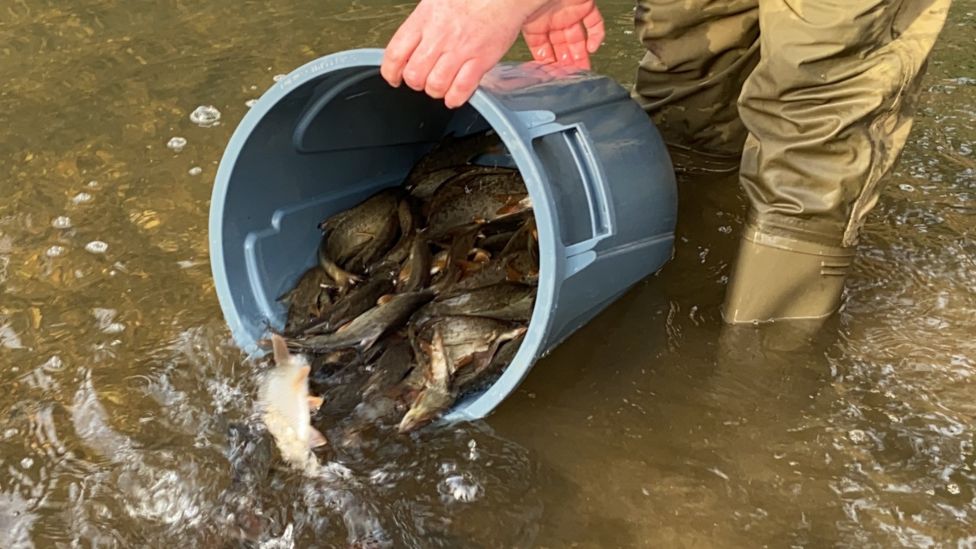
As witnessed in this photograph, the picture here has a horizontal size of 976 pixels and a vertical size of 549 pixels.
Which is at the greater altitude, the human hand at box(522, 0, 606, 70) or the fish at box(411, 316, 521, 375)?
the human hand at box(522, 0, 606, 70)

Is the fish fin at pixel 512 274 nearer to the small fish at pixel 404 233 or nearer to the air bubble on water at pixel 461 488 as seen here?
the small fish at pixel 404 233

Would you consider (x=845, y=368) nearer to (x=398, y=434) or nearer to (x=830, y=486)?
(x=830, y=486)

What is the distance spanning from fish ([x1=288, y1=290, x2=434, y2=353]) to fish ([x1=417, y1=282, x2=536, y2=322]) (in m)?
0.04

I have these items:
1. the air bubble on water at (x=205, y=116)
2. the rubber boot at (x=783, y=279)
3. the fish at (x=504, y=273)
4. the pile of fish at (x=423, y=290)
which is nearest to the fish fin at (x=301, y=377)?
the pile of fish at (x=423, y=290)

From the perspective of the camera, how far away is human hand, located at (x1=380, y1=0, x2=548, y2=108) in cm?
170

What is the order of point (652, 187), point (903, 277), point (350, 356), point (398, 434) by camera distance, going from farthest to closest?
point (903, 277), point (652, 187), point (350, 356), point (398, 434)

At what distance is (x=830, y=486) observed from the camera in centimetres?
169

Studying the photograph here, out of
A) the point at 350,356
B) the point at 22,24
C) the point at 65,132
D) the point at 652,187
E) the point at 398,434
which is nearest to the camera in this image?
the point at 398,434

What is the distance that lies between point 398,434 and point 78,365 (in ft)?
2.69

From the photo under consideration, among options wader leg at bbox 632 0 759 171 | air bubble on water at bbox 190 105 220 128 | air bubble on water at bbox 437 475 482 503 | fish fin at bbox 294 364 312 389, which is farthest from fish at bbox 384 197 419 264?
air bubble on water at bbox 190 105 220 128

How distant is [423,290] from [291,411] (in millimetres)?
487

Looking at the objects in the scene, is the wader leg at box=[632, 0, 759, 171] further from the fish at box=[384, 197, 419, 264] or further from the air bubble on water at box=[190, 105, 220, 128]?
the air bubble on water at box=[190, 105, 220, 128]

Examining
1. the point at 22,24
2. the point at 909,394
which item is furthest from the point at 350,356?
the point at 22,24

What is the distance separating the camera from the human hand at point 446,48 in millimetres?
1698
